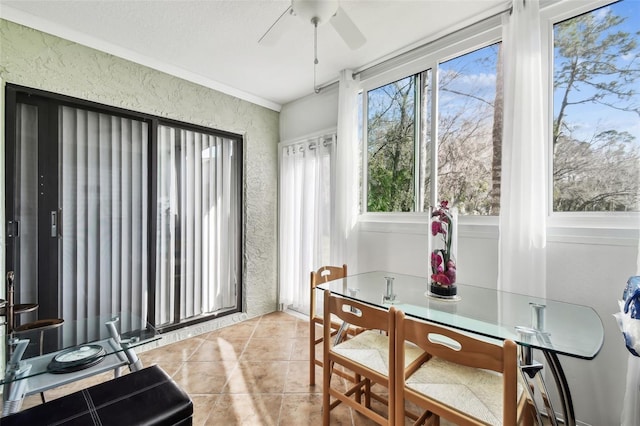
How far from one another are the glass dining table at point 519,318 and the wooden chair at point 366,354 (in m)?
0.23

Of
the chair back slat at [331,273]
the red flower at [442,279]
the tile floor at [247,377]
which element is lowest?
the tile floor at [247,377]

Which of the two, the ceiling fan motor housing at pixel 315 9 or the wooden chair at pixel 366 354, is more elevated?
the ceiling fan motor housing at pixel 315 9

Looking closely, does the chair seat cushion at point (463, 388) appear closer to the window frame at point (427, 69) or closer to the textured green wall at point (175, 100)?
the window frame at point (427, 69)

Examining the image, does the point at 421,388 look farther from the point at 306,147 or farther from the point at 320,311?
the point at 306,147

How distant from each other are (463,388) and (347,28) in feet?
6.05

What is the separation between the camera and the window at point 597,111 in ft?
4.98

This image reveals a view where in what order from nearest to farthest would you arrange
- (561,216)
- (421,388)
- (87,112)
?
(421,388) → (561,216) → (87,112)

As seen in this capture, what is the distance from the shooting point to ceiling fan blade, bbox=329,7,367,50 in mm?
1461

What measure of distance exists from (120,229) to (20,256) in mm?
607

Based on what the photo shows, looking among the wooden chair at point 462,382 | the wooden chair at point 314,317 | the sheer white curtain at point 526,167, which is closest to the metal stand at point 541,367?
the wooden chair at point 462,382

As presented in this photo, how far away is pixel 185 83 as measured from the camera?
8.75ft

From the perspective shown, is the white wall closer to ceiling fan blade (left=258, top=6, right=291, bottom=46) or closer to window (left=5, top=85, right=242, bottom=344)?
ceiling fan blade (left=258, top=6, right=291, bottom=46)

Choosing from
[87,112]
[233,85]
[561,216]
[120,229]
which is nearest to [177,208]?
[120,229]

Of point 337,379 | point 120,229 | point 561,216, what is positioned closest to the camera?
point 561,216
